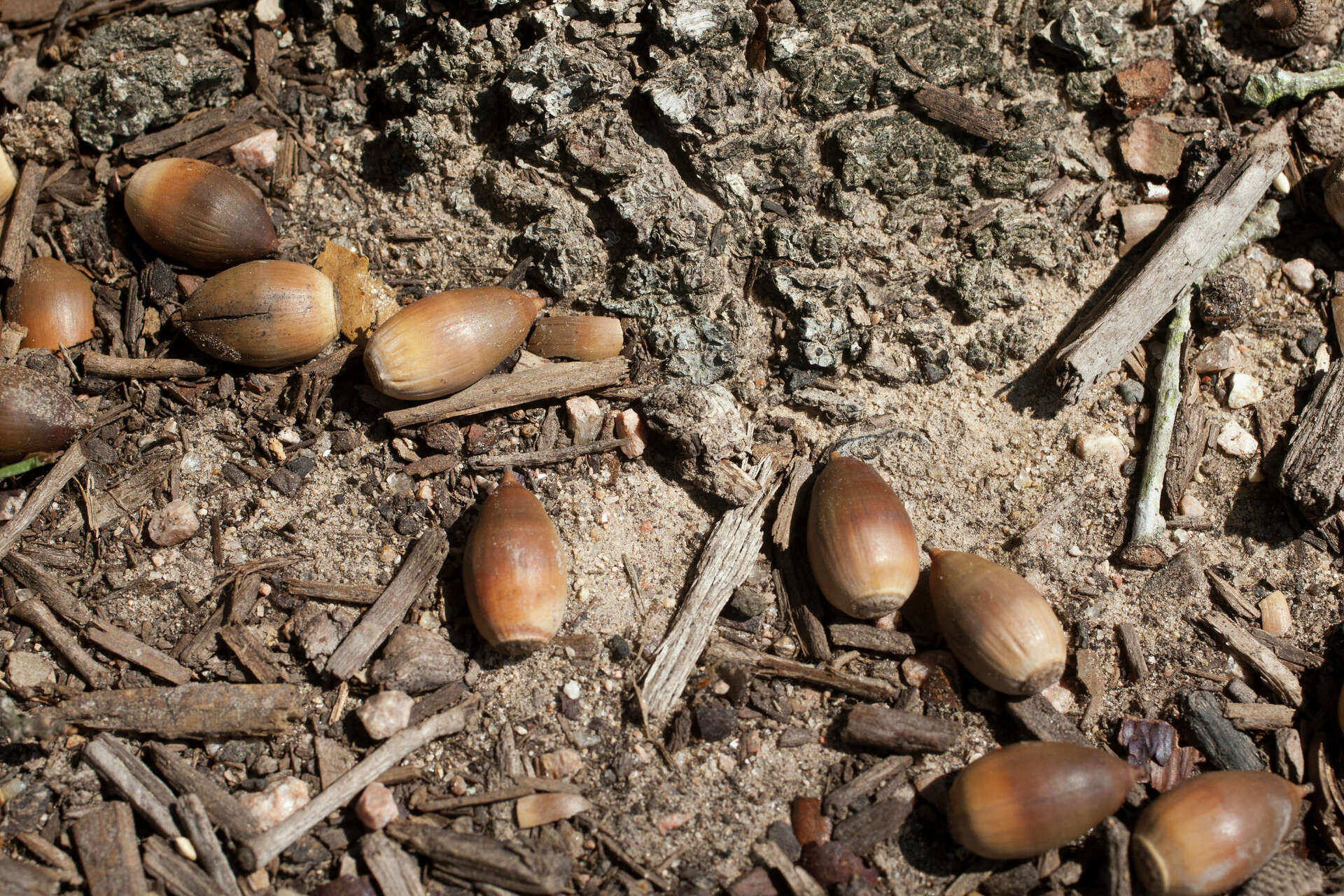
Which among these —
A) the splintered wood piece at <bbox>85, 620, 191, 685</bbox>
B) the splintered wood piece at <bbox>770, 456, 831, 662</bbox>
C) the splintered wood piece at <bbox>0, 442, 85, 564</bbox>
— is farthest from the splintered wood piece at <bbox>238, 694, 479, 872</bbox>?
the splintered wood piece at <bbox>0, 442, 85, 564</bbox>

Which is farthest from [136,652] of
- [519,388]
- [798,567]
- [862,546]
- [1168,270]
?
[1168,270]

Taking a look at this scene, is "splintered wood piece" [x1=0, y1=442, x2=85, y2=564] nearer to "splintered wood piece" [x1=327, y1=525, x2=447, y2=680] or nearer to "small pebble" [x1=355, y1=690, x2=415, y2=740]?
"splintered wood piece" [x1=327, y1=525, x2=447, y2=680]

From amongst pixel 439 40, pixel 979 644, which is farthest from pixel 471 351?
pixel 979 644

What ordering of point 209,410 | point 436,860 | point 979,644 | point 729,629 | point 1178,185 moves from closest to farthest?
1. point 436,860
2. point 979,644
3. point 729,629
4. point 209,410
5. point 1178,185

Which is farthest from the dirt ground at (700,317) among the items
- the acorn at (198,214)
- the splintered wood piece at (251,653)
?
the acorn at (198,214)

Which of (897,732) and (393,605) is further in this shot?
(393,605)

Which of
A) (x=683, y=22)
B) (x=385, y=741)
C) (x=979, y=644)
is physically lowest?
(x=385, y=741)

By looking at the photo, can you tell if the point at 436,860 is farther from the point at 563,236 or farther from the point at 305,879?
the point at 563,236

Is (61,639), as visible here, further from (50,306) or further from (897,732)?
(897,732)
